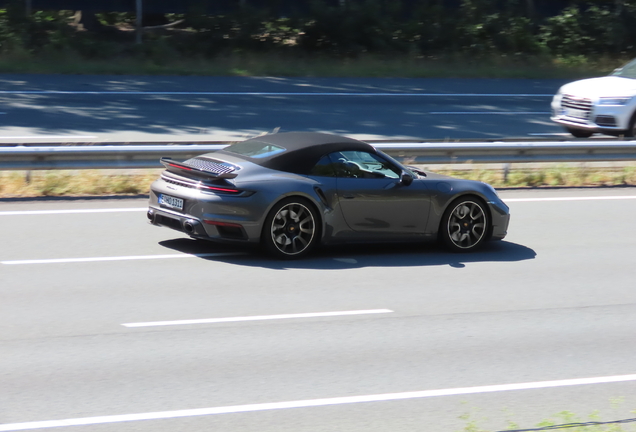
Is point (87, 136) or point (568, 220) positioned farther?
point (87, 136)

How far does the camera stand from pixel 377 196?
372 inches

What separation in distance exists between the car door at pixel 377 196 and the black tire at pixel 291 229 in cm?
39

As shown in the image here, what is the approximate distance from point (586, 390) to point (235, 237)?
13.1 ft

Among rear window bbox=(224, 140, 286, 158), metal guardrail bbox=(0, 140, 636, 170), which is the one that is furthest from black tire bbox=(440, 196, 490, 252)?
metal guardrail bbox=(0, 140, 636, 170)

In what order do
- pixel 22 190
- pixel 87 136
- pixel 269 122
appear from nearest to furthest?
pixel 22 190, pixel 87 136, pixel 269 122

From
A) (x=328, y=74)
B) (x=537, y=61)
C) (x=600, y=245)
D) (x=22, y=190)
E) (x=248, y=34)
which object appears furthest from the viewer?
(x=537, y=61)

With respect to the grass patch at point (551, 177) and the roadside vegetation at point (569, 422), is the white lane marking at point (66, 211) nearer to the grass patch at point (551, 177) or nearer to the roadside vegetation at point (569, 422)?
the grass patch at point (551, 177)

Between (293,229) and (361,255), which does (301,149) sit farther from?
(361,255)

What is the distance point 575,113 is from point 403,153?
547cm

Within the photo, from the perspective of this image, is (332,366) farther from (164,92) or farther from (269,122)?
(164,92)

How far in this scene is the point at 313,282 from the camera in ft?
27.6

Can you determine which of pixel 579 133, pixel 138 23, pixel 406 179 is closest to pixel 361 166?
pixel 406 179

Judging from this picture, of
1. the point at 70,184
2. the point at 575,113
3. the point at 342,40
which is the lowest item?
the point at 70,184

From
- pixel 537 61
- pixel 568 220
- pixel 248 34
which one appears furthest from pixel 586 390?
pixel 537 61
